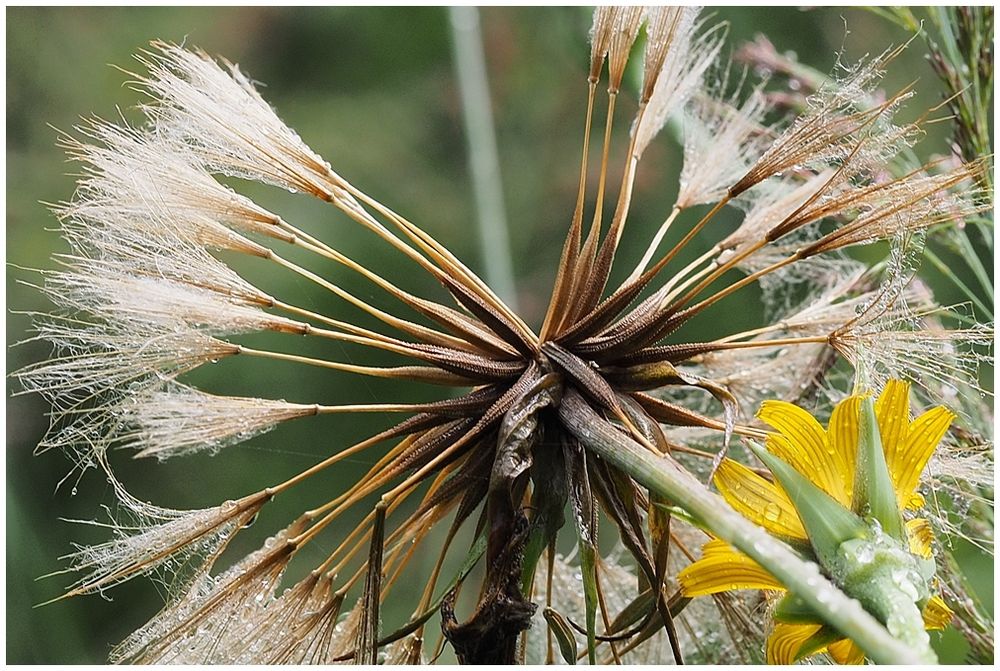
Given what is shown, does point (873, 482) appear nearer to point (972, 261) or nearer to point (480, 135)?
point (972, 261)

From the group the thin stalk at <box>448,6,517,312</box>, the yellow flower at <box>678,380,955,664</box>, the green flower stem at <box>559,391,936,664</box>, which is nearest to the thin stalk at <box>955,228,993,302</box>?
the yellow flower at <box>678,380,955,664</box>

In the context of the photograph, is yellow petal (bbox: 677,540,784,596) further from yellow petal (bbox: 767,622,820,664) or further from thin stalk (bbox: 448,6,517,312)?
thin stalk (bbox: 448,6,517,312)

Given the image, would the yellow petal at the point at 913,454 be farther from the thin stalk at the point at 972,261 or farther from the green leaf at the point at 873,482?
the thin stalk at the point at 972,261

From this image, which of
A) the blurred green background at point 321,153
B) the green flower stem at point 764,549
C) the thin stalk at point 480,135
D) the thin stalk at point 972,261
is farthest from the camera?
the thin stalk at point 480,135

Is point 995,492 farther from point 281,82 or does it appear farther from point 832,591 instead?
point 281,82

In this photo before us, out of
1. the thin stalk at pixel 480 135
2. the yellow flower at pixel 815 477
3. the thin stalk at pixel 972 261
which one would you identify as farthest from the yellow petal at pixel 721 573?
the thin stalk at pixel 480 135

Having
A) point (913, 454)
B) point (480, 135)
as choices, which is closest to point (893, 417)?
point (913, 454)

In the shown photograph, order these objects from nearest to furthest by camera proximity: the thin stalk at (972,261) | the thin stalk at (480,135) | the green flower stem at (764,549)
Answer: the green flower stem at (764,549), the thin stalk at (972,261), the thin stalk at (480,135)
